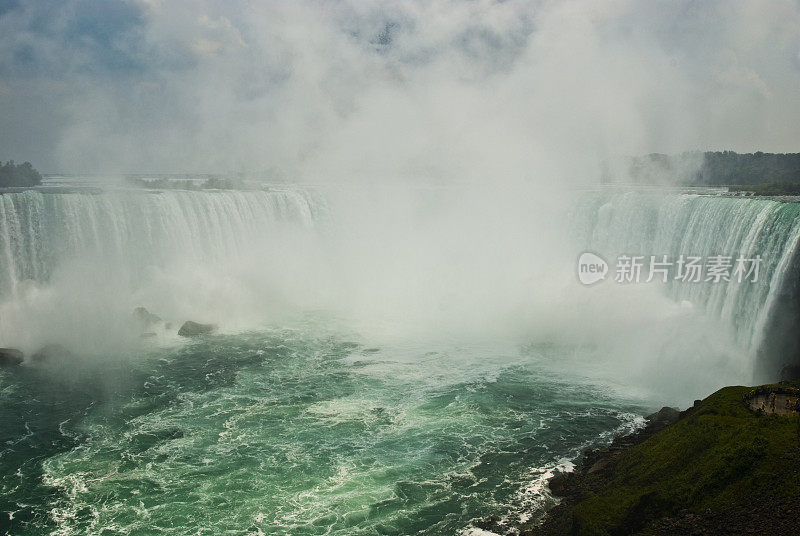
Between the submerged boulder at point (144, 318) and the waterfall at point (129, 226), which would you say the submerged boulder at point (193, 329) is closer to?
the submerged boulder at point (144, 318)

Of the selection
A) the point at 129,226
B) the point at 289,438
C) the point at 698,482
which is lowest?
the point at 289,438

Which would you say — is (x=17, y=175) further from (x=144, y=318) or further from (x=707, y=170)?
(x=707, y=170)

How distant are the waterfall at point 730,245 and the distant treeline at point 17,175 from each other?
26.2 meters

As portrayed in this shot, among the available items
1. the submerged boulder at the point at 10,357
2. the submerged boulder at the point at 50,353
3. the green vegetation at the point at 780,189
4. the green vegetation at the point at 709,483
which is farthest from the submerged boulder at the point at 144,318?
the green vegetation at the point at 780,189

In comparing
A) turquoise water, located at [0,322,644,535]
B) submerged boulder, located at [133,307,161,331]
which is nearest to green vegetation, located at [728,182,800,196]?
turquoise water, located at [0,322,644,535]

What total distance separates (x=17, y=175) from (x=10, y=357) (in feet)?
44.3

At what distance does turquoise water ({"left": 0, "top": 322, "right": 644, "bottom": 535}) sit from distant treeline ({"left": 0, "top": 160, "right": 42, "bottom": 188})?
42.7 feet

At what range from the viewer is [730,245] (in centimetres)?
1780

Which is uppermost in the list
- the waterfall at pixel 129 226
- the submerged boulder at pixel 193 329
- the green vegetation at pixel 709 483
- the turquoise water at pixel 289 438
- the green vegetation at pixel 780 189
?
the green vegetation at pixel 780 189

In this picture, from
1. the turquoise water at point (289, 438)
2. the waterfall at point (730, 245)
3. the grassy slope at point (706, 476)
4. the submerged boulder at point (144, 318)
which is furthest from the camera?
the submerged boulder at point (144, 318)

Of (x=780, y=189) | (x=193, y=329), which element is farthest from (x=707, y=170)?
(x=193, y=329)

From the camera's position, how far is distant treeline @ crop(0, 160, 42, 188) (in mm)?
26516

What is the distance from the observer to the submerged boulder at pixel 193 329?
824 inches

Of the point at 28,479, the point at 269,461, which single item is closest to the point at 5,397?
the point at 28,479
